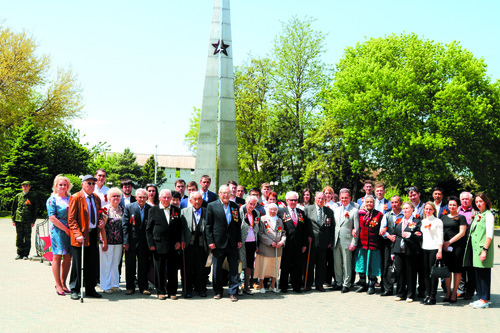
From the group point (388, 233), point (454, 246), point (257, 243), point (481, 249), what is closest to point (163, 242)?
point (257, 243)

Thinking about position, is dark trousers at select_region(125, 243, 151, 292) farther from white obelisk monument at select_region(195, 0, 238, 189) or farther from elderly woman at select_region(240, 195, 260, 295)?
white obelisk monument at select_region(195, 0, 238, 189)

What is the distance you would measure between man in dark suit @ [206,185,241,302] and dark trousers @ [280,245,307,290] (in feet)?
3.57

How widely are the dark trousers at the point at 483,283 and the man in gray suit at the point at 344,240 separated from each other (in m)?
2.16

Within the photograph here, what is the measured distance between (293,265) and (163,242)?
2.55m

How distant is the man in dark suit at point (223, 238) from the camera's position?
8227mm

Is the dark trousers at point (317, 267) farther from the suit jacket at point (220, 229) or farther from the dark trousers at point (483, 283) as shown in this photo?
the dark trousers at point (483, 283)

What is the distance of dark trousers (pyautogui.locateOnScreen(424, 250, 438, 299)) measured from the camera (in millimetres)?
8117

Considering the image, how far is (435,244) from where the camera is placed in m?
8.18

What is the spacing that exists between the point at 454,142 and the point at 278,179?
1263 centimetres

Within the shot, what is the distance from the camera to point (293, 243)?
29.7 ft

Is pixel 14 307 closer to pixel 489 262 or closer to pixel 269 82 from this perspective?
pixel 489 262

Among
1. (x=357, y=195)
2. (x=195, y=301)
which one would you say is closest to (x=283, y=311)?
(x=195, y=301)

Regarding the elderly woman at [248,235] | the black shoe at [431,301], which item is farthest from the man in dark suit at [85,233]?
the black shoe at [431,301]

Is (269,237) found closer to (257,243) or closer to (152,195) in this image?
(257,243)
